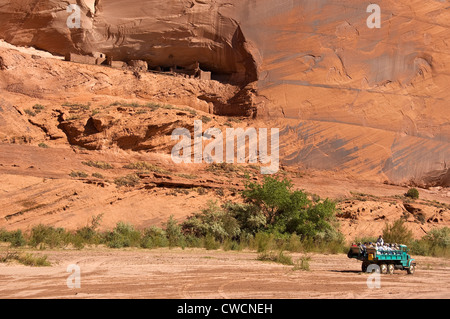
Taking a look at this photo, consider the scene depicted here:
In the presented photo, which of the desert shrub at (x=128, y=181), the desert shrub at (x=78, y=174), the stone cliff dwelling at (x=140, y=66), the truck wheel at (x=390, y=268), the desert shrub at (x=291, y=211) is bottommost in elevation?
the truck wheel at (x=390, y=268)

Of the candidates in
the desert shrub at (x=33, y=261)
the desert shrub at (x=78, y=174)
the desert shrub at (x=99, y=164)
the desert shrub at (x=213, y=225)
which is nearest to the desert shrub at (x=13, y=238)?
the desert shrub at (x=78, y=174)

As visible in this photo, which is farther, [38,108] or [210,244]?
[38,108]

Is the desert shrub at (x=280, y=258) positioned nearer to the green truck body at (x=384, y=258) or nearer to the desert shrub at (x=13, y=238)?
the green truck body at (x=384, y=258)

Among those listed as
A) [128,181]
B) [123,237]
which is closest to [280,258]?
[123,237]

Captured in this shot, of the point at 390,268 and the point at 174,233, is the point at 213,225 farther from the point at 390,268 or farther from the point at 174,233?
the point at 390,268

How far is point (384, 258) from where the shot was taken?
480 inches

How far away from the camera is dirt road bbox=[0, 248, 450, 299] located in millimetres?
8062

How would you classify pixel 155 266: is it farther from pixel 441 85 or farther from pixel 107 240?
pixel 441 85

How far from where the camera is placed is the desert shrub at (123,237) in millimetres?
16573

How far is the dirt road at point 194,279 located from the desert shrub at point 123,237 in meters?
2.16

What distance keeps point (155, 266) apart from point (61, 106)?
54.9 ft

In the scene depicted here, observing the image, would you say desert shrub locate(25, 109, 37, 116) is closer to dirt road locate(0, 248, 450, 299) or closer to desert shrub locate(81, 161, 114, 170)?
desert shrub locate(81, 161, 114, 170)

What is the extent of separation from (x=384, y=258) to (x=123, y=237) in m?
8.87
